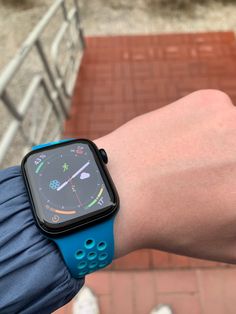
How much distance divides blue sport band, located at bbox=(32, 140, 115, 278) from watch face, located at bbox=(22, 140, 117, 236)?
0.03m

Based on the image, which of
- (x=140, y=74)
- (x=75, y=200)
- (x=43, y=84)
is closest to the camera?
(x=75, y=200)

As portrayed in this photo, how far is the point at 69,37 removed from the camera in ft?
11.9

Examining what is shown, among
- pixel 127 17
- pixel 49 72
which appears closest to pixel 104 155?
pixel 49 72

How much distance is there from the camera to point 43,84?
2648 millimetres

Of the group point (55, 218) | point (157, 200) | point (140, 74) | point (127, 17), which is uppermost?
point (55, 218)

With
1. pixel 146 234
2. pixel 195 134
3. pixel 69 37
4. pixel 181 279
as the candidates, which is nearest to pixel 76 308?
pixel 181 279

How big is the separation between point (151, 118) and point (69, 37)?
9.11 ft

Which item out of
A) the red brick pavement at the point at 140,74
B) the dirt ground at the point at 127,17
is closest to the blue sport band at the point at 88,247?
the red brick pavement at the point at 140,74

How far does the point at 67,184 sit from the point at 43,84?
1.83 m

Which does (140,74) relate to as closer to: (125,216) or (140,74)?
(140,74)

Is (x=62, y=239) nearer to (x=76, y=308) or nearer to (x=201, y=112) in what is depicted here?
(x=201, y=112)

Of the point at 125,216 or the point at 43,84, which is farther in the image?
the point at 43,84

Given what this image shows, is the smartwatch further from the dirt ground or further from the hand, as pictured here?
the dirt ground

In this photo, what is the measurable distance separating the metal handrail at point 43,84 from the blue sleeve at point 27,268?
1.09 m
